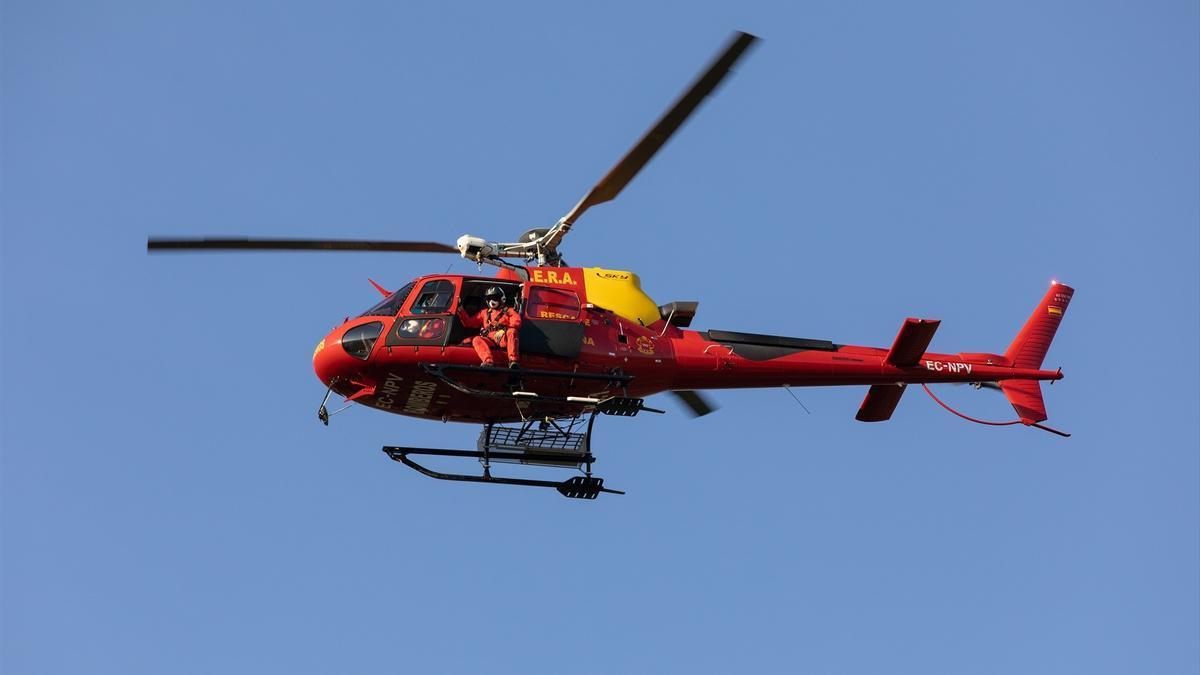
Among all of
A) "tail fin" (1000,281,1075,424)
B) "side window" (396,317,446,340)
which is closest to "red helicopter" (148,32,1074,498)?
"side window" (396,317,446,340)

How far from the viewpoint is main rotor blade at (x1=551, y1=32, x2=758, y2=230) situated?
17.1 m

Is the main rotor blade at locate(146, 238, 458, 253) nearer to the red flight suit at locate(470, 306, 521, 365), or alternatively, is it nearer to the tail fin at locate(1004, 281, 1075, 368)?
the red flight suit at locate(470, 306, 521, 365)

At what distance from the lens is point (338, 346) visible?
64.8ft

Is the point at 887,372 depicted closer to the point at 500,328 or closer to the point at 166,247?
the point at 500,328

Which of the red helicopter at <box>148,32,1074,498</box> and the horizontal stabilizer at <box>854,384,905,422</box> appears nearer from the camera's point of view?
the red helicopter at <box>148,32,1074,498</box>

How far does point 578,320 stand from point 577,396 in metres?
1.09

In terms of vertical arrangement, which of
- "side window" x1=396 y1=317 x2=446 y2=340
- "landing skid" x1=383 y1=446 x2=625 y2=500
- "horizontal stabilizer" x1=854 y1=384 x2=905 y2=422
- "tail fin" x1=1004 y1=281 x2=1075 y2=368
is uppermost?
"tail fin" x1=1004 y1=281 x2=1075 y2=368

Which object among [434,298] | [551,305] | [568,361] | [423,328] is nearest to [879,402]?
[568,361]

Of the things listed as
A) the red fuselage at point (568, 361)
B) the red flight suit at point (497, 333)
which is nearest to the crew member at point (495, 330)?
the red flight suit at point (497, 333)

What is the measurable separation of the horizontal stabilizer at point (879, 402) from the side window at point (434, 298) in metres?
7.13

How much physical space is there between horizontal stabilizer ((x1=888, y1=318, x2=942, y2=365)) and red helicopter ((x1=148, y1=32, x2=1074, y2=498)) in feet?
0.05

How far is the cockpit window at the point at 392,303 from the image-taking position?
1986cm

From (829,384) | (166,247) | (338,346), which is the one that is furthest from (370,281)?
(829,384)

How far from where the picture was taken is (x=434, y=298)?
64.8ft
